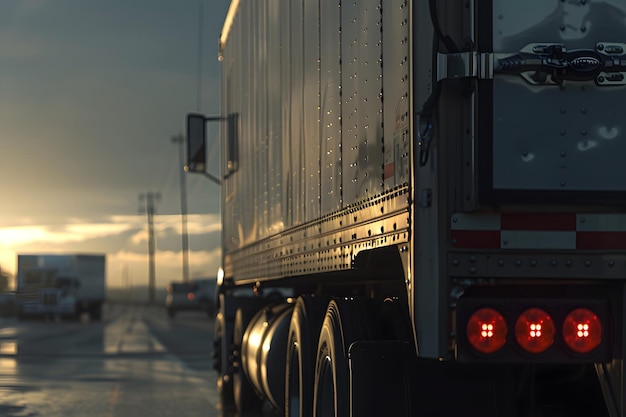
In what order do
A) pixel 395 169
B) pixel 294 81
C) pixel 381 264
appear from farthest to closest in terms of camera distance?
pixel 294 81 → pixel 381 264 → pixel 395 169

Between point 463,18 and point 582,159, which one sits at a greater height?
point 463,18

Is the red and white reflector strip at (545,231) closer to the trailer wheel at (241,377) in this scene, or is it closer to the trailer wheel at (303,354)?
the trailer wheel at (303,354)

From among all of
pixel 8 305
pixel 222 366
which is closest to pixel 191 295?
pixel 8 305

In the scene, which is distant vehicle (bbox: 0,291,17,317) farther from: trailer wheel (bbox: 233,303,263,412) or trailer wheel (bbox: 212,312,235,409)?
trailer wheel (bbox: 233,303,263,412)

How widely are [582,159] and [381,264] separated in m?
2.05

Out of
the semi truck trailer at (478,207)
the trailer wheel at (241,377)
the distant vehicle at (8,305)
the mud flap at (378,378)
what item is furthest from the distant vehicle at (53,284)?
the mud flap at (378,378)

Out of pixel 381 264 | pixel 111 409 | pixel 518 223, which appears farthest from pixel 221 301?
pixel 518 223

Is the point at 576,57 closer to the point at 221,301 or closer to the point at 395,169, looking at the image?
the point at 395,169

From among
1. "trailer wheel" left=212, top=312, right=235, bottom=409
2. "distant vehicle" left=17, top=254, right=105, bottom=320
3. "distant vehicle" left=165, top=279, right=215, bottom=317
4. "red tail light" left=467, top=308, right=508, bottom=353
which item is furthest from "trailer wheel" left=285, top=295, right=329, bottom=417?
"distant vehicle" left=165, top=279, right=215, bottom=317

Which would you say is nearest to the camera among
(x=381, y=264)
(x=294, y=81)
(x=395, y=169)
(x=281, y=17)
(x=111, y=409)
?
(x=395, y=169)

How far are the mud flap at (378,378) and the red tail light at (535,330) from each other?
123 centimetres

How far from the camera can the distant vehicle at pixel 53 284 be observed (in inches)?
2623

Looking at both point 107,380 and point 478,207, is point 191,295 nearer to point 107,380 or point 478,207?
point 107,380

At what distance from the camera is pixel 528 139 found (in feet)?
17.2
